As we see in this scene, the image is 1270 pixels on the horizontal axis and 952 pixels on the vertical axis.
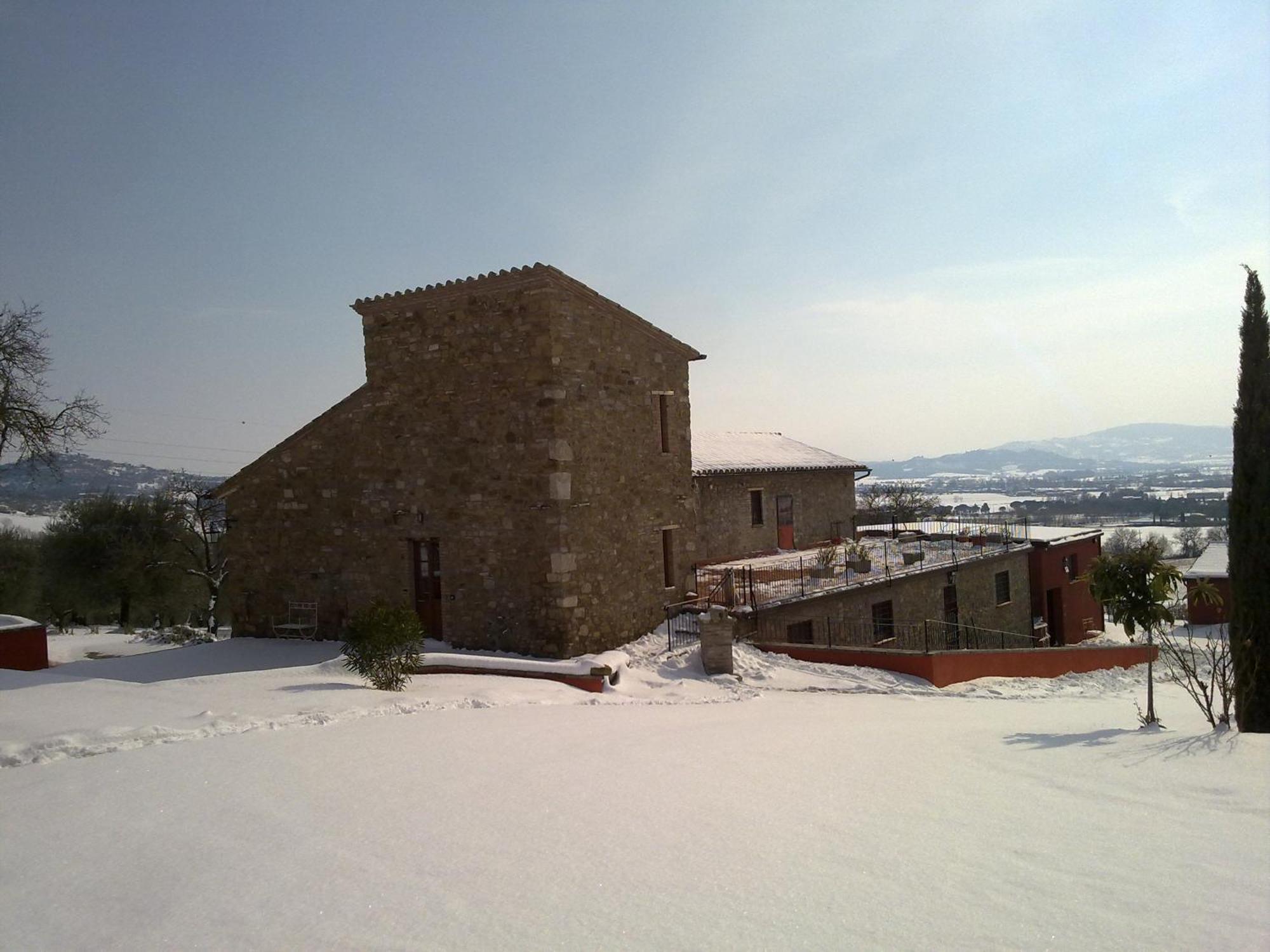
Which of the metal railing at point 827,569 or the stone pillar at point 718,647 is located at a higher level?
the metal railing at point 827,569

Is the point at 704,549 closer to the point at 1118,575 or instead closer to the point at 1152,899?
the point at 1118,575

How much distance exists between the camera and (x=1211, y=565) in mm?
34719

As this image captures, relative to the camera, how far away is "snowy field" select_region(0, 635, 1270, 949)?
3240mm

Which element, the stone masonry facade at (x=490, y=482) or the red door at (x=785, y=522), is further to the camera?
the red door at (x=785, y=522)


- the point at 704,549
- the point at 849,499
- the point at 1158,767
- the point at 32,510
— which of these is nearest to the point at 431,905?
the point at 1158,767

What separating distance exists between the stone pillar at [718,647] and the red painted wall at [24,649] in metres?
10.5

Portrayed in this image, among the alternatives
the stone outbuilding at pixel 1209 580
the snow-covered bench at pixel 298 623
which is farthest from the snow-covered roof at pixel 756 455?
the stone outbuilding at pixel 1209 580

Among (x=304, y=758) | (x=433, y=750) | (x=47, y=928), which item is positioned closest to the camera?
(x=47, y=928)

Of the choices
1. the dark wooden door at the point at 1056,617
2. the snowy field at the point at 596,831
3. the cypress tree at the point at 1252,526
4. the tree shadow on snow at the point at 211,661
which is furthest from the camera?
the dark wooden door at the point at 1056,617

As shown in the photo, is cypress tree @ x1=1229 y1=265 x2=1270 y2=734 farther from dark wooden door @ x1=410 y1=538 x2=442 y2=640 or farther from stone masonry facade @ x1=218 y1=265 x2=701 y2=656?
dark wooden door @ x1=410 y1=538 x2=442 y2=640

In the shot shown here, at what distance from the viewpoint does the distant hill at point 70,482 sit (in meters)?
19.0

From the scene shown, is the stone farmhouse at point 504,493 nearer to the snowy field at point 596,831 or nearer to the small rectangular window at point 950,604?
the small rectangular window at point 950,604

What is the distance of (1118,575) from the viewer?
1082cm

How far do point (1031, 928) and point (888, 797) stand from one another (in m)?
2.02
